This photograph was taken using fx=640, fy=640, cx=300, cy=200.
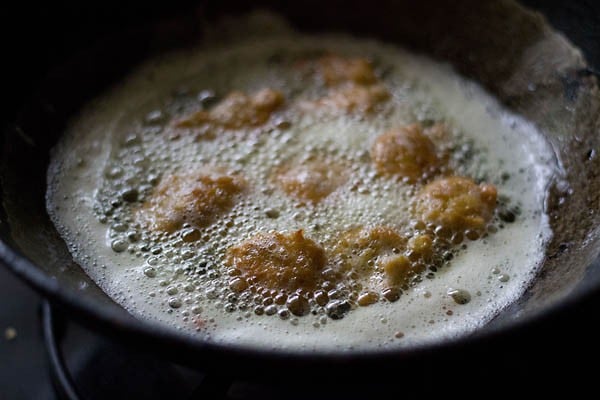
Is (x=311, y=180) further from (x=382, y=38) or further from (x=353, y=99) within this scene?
(x=382, y=38)

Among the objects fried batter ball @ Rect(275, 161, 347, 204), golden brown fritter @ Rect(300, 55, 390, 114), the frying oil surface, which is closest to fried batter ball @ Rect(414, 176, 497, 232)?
the frying oil surface

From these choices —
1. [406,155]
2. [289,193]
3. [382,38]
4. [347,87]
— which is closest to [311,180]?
[289,193]

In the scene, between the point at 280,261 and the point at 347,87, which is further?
the point at 347,87

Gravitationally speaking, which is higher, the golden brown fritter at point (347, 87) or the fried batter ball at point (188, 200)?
the golden brown fritter at point (347, 87)

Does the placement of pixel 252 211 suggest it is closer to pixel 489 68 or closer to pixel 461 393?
pixel 461 393

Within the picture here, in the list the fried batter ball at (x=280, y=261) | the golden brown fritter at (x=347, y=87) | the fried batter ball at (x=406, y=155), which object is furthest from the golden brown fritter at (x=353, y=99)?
the fried batter ball at (x=280, y=261)

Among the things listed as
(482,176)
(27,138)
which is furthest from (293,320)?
(27,138)

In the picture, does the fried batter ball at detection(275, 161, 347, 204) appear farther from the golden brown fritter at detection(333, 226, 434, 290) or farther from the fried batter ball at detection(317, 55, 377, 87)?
the fried batter ball at detection(317, 55, 377, 87)

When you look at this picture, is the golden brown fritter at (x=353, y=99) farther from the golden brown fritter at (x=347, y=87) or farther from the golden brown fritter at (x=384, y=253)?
the golden brown fritter at (x=384, y=253)
